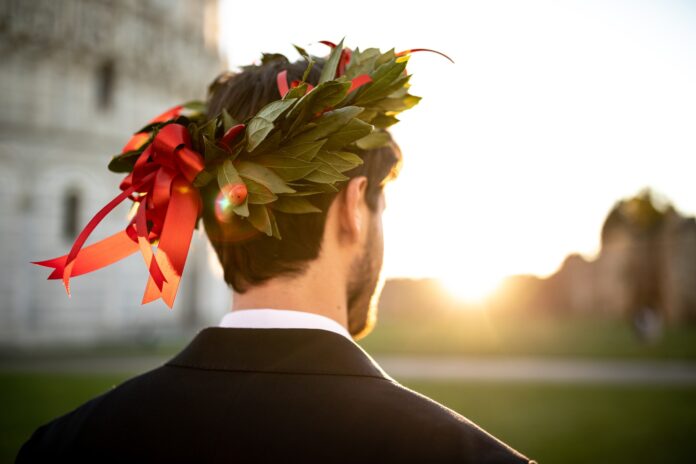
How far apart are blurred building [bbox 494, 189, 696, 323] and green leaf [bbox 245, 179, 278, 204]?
30.1 m

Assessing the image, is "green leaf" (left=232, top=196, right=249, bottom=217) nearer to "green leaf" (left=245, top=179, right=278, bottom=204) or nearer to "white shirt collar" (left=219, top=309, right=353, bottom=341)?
"green leaf" (left=245, top=179, right=278, bottom=204)

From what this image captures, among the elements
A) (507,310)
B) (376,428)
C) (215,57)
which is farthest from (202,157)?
(507,310)

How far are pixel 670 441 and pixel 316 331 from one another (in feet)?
26.5

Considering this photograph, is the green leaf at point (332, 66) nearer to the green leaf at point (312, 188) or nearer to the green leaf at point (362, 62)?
the green leaf at point (362, 62)

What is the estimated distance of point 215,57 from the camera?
96.4 ft

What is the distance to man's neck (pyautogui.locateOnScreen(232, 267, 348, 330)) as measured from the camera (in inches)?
65.0

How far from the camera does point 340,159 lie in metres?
1.63

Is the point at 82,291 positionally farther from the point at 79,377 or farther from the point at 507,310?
the point at 507,310

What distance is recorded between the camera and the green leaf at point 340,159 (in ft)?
5.30

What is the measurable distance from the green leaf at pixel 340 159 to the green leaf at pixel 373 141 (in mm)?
139

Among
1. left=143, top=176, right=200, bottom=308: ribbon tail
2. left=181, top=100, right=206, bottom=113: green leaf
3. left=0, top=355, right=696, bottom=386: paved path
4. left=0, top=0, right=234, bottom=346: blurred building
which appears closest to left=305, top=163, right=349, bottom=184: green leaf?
left=143, top=176, right=200, bottom=308: ribbon tail

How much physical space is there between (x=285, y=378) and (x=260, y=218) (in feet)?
1.37

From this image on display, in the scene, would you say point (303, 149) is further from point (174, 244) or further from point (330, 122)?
point (174, 244)

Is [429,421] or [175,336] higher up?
[429,421]
